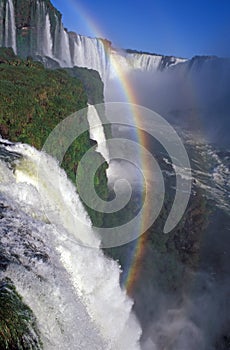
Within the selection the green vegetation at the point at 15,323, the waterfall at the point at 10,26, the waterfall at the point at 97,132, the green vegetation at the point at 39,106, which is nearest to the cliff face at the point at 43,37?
the waterfall at the point at 10,26

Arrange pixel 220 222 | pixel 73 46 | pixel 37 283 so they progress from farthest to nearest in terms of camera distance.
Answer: pixel 73 46 < pixel 220 222 < pixel 37 283

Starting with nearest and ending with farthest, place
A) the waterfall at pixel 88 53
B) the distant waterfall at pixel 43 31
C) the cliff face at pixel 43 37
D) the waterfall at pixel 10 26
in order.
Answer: the waterfall at pixel 10 26, the cliff face at pixel 43 37, the distant waterfall at pixel 43 31, the waterfall at pixel 88 53

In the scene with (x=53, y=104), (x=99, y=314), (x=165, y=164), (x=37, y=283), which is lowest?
(x=165, y=164)

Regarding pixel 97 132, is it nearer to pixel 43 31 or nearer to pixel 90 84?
pixel 90 84

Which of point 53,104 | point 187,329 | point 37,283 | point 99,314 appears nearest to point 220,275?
point 187,329

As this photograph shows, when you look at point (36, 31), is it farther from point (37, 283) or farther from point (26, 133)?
point (37, 283)

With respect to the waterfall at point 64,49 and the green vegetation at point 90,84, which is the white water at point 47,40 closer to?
the waterfall at point 64,49

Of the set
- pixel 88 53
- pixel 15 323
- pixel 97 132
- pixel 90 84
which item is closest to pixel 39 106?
pixel 97 132

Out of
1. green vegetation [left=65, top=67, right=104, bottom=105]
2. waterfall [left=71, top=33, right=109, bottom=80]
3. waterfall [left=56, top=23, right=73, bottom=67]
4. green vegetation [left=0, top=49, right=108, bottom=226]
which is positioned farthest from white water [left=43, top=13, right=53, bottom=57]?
green vegetation [left=0, top=49, right=108, bottom=226]
